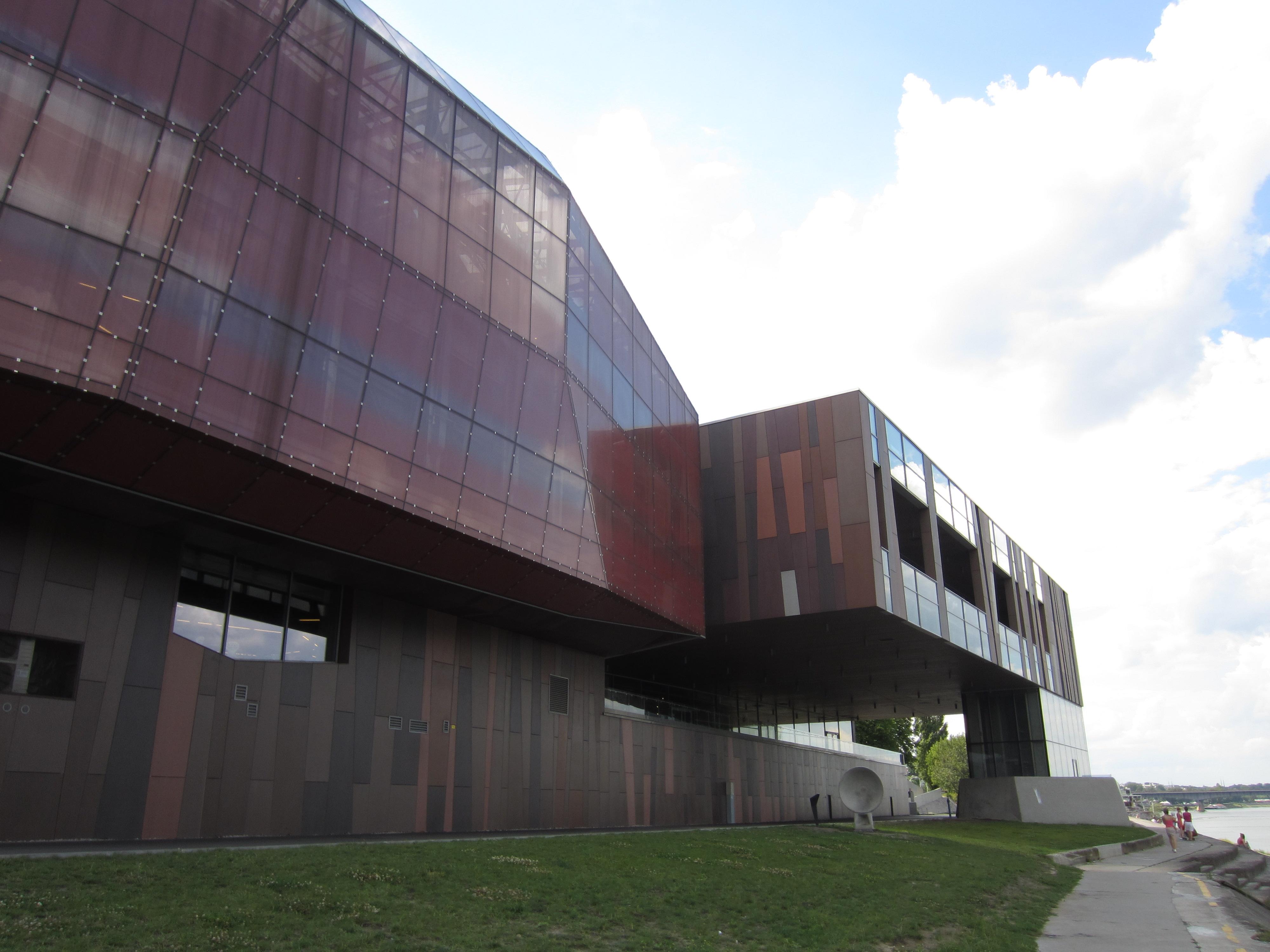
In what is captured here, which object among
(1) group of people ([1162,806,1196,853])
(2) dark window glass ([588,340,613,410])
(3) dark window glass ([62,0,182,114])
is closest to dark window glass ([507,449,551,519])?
(2) dark window glass ([588,340,613,410])

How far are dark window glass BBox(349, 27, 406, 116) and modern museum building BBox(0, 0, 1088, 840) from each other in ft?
0.26

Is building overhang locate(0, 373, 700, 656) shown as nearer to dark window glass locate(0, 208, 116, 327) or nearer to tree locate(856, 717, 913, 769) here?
dark window glass locate(0, 208, 116, 327)

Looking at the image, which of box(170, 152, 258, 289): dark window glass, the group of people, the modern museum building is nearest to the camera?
the modern museum building

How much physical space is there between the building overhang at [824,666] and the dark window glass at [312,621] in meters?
17.9

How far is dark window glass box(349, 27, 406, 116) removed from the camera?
63.0 feet

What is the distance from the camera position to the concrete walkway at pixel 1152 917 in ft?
40.4

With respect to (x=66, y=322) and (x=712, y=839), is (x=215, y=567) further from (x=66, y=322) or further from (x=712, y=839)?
(x=712, y=839)

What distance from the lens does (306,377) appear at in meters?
16.7

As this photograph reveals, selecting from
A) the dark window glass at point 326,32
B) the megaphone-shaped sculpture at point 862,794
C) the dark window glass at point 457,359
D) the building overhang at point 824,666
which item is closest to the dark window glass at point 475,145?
the dark window glass at point 326,32

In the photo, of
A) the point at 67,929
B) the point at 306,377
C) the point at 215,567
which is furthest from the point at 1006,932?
the point at 215,567

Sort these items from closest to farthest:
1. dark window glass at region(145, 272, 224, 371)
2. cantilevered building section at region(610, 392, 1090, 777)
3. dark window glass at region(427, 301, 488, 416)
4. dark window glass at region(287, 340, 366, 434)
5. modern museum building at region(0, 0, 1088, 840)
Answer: modern museum building at region(0, 0, 1088, 840) < dark window glass at region(145, 272, 224, 371) < dark window glass at region(287, 340, 366, 434) < dark window glass at region(427, 301, 488, 416) < cantilevered building section at region(610, 392, 1090, 777)

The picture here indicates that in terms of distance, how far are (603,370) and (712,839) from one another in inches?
547

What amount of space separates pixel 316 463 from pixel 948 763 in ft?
335

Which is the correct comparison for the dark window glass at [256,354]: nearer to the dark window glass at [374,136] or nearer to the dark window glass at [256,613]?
the dark window glass at [374,136]
